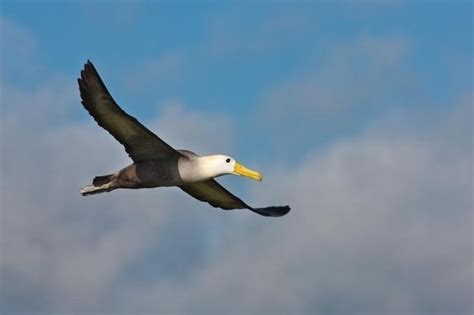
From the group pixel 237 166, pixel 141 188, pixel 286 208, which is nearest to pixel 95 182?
pixel 141 188

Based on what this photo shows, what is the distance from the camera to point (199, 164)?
77.6 feet

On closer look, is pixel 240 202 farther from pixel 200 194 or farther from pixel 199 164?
pixel 199 164

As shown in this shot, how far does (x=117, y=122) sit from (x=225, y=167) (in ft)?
6.96

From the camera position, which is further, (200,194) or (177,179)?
(200,194)

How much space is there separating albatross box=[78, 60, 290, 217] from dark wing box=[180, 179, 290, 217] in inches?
71.0

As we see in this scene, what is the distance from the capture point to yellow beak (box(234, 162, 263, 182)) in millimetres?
24172

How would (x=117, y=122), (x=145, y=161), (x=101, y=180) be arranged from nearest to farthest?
(x=117, y=122), (x=145, y=161), (x=101, y=180)

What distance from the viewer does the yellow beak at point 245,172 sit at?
24.2 metres

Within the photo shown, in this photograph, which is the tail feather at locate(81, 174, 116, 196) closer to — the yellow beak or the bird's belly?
the bird's belly

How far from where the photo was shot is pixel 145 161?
23.8 meters

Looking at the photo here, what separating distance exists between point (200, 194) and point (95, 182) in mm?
3106

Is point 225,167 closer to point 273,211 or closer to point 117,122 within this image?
point 117,122

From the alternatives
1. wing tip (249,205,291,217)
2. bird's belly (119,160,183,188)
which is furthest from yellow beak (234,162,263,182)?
wing tip (249,205,291,217)

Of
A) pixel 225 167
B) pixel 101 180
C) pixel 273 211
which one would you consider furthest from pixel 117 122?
pixel 273 211
